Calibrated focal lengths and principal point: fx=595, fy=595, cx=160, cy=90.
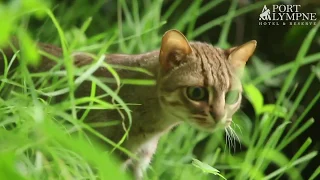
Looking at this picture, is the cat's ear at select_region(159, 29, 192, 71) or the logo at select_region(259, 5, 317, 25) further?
the logo at select_region(259, 5, 317, 25)

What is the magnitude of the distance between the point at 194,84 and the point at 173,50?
71mm

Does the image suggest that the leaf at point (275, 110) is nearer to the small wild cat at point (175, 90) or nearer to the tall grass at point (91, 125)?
the tall grass at point (91, 125)

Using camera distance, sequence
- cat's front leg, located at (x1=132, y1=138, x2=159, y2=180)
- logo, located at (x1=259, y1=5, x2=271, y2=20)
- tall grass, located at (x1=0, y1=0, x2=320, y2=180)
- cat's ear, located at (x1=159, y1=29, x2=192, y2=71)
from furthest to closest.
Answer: logo, located at (x1=259, y1=5, x2=271, y2=20)
cat's front leg, located at (x1=132, y1=138, x2=159, y2=180)
cat's ear, located at (x1=159, y1=29, x2=192, y2=71)
tall grass, located at (x1=0, y1=0, x2=320, y2=180)

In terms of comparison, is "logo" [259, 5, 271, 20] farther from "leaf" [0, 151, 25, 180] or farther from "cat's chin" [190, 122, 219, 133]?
"leaf" [0, 151, 25, 180]

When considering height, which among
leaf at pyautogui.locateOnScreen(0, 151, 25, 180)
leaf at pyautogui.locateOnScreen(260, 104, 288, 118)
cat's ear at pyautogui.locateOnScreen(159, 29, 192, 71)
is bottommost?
leaf at pyautogui.locateOnScreen(260, 104, 288, 118)

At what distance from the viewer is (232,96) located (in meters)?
1.10

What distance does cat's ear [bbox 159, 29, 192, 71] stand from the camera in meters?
1.04

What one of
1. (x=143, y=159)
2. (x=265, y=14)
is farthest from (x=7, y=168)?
(x=265, y=14)

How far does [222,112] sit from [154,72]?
15 cm

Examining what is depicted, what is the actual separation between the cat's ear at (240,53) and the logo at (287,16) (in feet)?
1.47

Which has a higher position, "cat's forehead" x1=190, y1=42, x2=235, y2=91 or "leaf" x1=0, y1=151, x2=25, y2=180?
"leaf" x1=0, y1=151, x2=25, y2=180

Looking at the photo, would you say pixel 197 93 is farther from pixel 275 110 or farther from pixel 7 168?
pixel 7 168

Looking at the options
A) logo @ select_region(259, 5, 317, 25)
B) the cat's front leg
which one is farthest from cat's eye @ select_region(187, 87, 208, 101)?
logo @ select_region(259, 5, 317, 25)

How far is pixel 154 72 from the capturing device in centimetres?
111
